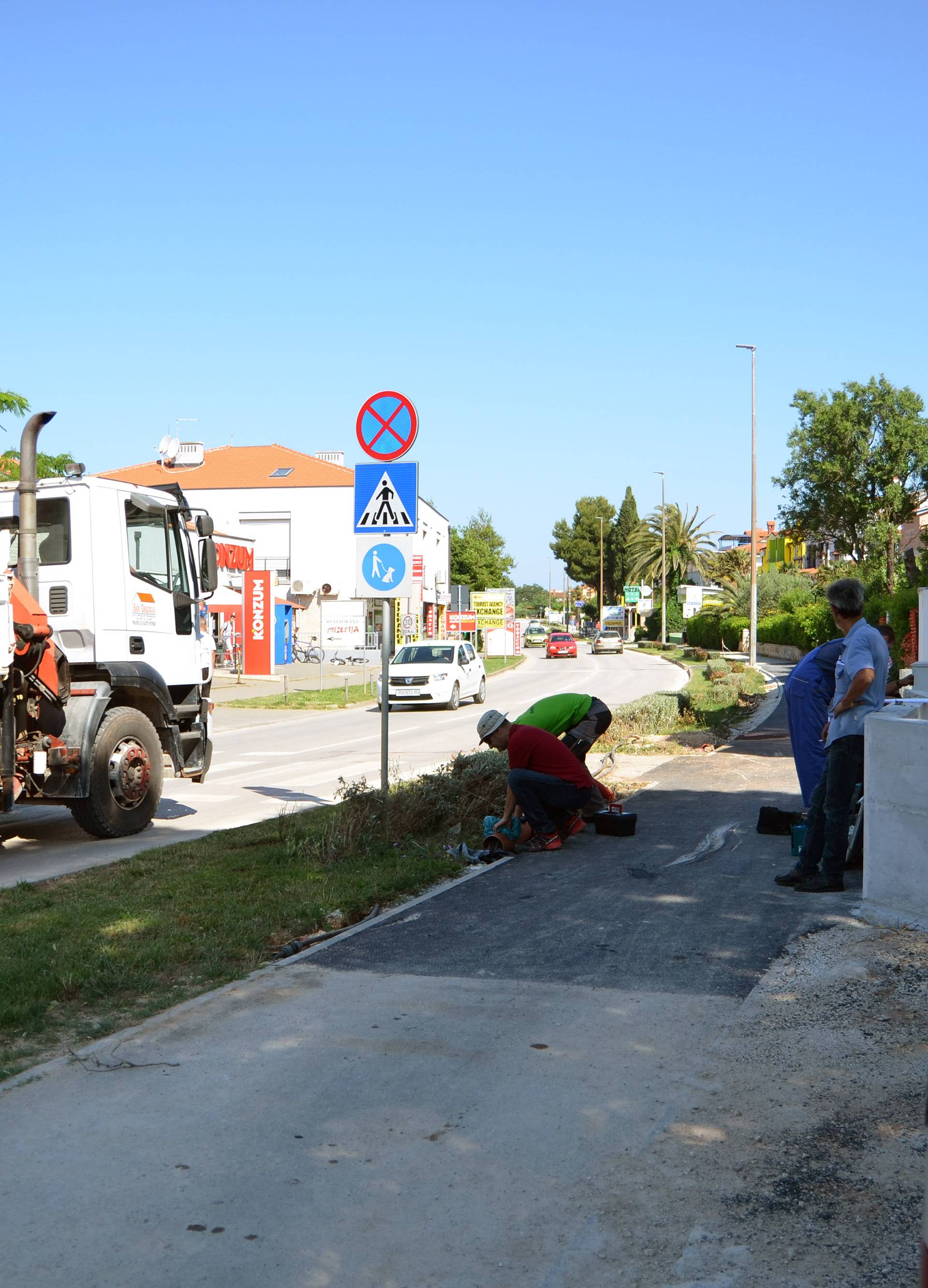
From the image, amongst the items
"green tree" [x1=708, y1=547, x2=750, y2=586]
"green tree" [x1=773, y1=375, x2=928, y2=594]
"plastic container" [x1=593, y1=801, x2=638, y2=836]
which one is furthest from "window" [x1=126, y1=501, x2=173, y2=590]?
"green tree" [x1=708, y1=547, x2=750, y2=586]

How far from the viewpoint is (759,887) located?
7086 mm

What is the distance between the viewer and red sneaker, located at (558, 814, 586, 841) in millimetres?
8859

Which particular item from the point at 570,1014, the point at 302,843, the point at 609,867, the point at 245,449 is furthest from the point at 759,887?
the point at 245,449

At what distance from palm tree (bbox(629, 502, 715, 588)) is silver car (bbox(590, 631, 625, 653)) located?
2370cm

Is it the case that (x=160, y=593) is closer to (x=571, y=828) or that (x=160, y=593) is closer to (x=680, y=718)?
(x=571, y=828)

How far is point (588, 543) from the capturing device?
4862 inches

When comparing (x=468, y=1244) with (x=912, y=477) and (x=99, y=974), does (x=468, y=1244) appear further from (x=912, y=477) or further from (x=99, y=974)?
(x=912, y=477)

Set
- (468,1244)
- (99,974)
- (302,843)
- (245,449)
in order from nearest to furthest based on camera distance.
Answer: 1. (468,1244)
2. (99,974)
3. (302,843)
4. (245,449)

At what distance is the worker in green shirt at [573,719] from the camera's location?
9.49 metres

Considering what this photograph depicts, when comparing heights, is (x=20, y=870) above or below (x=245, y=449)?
below

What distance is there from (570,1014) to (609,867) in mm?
3034

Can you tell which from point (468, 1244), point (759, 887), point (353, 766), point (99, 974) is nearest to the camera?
point (468, 1244)

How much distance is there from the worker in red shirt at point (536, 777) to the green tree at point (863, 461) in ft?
150

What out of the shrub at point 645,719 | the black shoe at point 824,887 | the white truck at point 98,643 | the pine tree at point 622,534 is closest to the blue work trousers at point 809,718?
the black shoe at point 824,887
